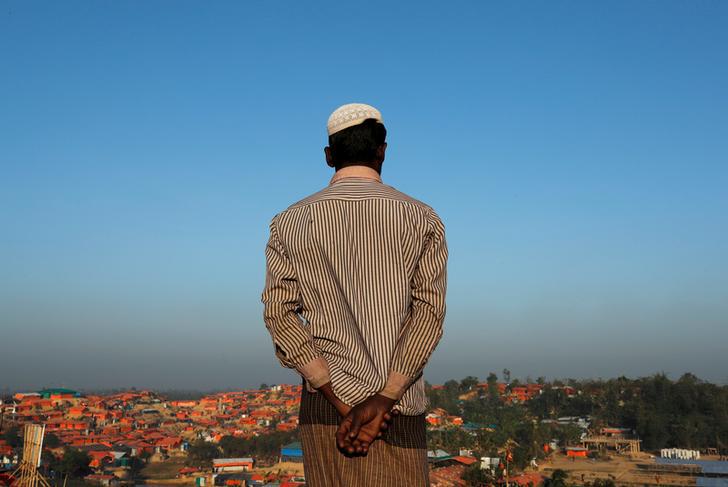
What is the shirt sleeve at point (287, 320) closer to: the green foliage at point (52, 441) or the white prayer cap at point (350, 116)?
the white prayer cap at point (350, 116)

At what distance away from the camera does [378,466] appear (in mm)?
1060

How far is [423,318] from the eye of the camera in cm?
109

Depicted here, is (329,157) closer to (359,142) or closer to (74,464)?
(359,142)

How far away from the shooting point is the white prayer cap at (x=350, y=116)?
3.92 ft

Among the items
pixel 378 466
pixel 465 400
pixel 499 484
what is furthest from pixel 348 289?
pixel 465 400

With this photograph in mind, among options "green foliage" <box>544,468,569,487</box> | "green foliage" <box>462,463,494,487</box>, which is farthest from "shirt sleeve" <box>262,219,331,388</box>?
"green foliage" <box>462,463,494,487</box>

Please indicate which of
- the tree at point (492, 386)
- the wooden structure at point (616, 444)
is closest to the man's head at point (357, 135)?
the wooden structure at point (616, 444)

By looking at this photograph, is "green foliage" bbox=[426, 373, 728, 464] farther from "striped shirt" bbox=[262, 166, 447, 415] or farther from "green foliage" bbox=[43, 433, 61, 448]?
"striped shirt" bbox=[262, 166, 447, 415]

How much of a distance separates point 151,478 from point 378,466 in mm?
23919

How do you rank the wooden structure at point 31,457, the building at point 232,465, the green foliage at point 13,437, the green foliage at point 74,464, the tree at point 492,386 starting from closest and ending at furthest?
the wooden structure at point 31,457, the green foliage at point 74,464, the green foliage at point 13,437, the building at point 232,465, the tree at point 492,386

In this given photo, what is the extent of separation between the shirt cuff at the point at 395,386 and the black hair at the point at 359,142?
1.27 ft

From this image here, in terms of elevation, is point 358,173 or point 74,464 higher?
point 358,173

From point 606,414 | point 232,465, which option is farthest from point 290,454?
point 606,414

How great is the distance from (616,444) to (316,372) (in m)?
28.7
